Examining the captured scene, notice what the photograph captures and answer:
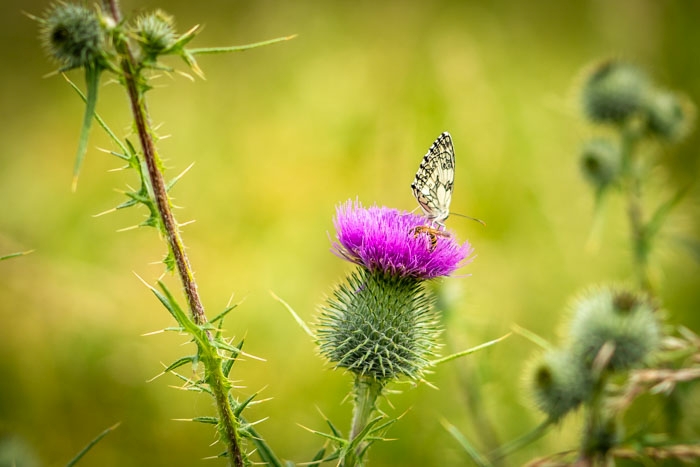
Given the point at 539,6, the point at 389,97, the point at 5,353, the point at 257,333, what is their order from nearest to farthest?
the point at 5,353
the point at 257,333
the point at 389,97
the point at 539,6

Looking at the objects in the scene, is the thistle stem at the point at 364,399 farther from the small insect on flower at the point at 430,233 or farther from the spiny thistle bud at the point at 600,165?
the spiny thistle bud at the point at 600,165

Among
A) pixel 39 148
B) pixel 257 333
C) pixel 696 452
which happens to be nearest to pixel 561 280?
pixel 257 333

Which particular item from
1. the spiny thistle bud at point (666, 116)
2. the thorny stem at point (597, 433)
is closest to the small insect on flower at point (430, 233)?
the thorny stem at point (597, 433)

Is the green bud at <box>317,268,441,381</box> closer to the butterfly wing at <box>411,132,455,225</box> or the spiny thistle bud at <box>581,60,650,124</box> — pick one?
the butterfly wing at <box>411,132,455,225</box>

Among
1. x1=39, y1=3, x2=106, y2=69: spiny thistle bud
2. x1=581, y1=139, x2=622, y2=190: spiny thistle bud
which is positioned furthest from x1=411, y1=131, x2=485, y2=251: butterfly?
x1=581, y1=139, x2=622, y2=190: spiny thistle bud

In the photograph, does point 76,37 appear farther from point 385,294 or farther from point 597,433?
point 597,433

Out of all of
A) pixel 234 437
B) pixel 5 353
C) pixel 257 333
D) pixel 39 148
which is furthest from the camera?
pixel 39 148

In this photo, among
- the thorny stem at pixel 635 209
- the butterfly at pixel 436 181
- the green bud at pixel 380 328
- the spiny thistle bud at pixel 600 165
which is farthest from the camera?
the spiny thistle bud at pixel 600 165

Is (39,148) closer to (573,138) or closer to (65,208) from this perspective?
(65,208)
